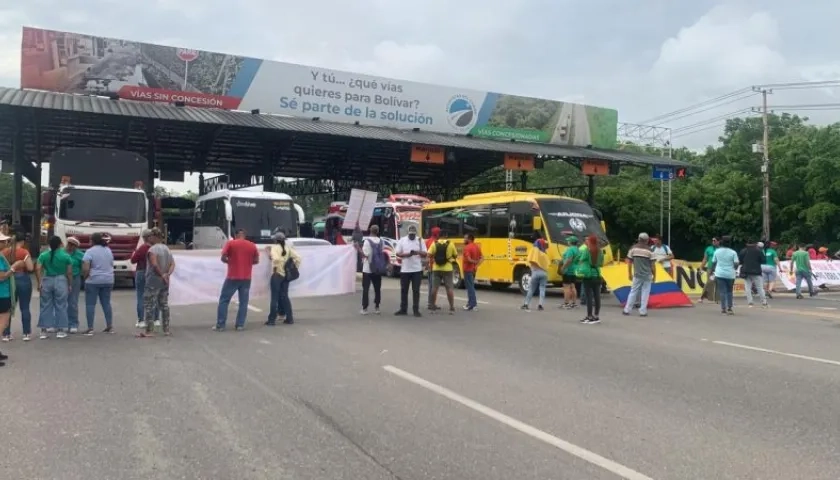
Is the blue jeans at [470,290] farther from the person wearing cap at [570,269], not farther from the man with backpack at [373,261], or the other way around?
the man with backpack at [373,261]

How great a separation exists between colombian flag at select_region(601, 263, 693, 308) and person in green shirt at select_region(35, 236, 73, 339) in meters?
11.2

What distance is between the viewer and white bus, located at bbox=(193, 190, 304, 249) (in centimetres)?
2286

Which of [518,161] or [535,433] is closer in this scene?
[535,433]

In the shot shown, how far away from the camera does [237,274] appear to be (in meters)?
11.2

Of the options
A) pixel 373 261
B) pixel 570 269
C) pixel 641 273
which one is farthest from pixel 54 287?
pixel 641 273

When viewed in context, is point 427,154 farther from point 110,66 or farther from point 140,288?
point 140,288

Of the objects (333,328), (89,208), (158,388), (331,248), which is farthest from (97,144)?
(158,388)

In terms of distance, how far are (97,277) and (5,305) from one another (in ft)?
5.24

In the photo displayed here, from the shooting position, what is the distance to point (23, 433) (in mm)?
5523

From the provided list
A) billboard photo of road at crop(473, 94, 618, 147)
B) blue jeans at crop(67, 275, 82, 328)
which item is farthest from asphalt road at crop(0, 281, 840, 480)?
billboard photo of road at crop(473, 94, 618, 147)

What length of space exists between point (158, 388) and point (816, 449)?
19.4 ft

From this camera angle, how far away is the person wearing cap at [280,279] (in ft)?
39.1

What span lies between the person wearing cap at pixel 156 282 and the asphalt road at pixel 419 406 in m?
0.45

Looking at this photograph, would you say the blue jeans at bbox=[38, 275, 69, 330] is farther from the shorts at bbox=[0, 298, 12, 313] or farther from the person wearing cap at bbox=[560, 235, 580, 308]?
the person wearing cap at bbox=[560, 235, 580, 308]
